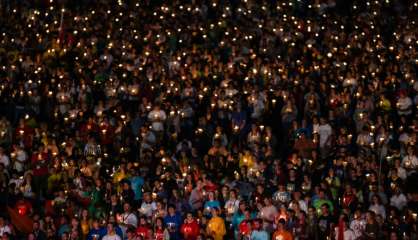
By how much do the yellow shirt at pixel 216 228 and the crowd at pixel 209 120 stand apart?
0.03 m

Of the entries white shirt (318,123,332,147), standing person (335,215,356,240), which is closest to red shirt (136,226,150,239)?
standing person (335,215,356,240)

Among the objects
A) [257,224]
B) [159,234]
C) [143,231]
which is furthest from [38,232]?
[257,224]

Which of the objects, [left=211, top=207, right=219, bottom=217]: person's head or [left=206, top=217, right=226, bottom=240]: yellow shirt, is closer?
[left=206, top=217, right=226, bottom=240]: yellow shirt

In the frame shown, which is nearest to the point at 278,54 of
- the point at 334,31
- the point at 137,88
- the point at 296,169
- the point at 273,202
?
the point at 334,31

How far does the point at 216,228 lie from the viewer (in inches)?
818

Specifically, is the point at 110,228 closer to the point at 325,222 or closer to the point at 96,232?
the point at 96,232

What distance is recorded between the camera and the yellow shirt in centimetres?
2073

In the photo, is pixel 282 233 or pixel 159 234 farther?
pixel 159 234

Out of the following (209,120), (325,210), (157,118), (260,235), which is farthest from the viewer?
(157,118)

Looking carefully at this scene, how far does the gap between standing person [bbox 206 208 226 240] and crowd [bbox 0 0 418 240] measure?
0.03 metres

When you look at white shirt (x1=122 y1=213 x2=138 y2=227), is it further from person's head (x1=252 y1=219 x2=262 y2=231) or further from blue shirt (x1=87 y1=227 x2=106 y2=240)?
person's head (x1=252 y1=219 x2=262 y2=231)

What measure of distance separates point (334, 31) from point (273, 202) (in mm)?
10358

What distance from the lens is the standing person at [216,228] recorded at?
20.7m

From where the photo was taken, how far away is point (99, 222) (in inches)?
827
